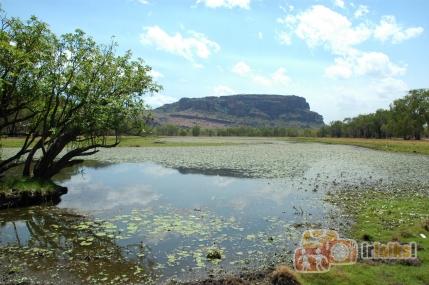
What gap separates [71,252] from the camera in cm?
1536

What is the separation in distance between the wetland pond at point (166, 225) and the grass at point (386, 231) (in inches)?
57.8

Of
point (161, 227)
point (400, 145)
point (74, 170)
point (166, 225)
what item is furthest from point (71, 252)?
point (400, 145)

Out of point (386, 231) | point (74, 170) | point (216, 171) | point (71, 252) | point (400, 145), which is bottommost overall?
point (71, 252)

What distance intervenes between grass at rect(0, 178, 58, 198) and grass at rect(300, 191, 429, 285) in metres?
19.1

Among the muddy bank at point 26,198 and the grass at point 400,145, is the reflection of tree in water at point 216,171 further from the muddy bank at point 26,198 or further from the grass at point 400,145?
the grass at point 400,145

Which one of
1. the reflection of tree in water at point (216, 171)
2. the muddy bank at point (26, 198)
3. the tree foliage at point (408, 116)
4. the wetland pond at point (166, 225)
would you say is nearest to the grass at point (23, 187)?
the muddy bank at point (26, 198)

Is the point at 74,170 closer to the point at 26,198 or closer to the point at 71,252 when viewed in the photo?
the point at 26,198

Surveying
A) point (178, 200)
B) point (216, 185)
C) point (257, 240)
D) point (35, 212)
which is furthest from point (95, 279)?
point (216, 185)

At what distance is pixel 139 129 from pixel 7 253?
45.9 ft

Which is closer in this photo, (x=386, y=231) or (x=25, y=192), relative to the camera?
(x=386, y=231)

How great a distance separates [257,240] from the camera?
17.2 meters

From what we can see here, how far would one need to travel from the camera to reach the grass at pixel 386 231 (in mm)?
11914

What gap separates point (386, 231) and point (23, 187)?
69.0 feet

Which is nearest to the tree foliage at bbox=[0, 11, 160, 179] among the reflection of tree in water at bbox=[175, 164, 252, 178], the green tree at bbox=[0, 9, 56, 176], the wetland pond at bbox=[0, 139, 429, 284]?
the green tree at bbox=[0, 9, 56, 176]
